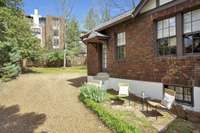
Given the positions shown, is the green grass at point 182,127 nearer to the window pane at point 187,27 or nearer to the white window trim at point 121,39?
the window pane at point 187,27

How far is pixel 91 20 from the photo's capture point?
46.3 meters

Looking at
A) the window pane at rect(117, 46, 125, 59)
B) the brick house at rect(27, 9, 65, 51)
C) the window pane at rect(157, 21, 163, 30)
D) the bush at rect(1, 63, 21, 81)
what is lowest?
the bush at rect(1, 63, 21, 81)

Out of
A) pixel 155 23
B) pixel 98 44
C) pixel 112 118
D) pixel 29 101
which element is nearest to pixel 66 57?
pixel 98 44

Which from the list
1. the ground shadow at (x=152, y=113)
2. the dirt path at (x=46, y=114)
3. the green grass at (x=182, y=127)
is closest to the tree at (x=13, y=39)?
the dirt path at (x=46, y=114)

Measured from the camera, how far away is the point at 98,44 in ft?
52.1

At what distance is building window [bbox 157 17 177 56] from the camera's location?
9516mm

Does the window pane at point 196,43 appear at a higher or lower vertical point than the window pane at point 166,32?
lower

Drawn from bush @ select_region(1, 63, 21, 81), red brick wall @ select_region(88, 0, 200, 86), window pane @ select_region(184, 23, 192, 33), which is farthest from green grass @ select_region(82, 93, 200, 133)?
bush @ select_region(1, 63, 21, 81)

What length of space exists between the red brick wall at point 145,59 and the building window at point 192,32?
1.12 feet

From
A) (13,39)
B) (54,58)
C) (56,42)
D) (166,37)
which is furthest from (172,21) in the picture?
(56,42)

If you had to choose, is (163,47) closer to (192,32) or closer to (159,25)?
(159,25)

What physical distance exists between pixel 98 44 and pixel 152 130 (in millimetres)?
10069

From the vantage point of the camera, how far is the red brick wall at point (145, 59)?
28.6ft

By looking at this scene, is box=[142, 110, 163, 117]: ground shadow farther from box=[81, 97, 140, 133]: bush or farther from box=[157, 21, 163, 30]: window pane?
box=[157, 21, 163, 30]: window pane
